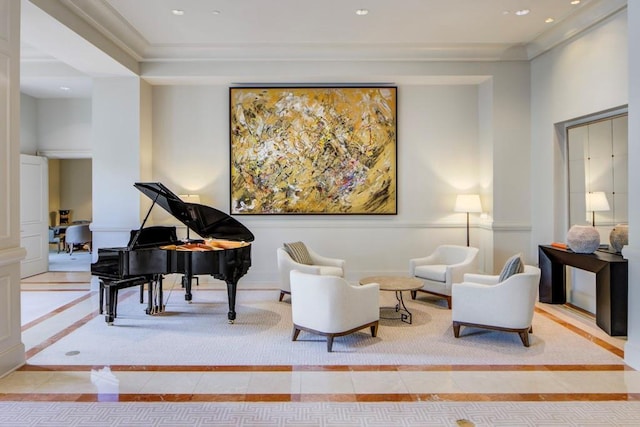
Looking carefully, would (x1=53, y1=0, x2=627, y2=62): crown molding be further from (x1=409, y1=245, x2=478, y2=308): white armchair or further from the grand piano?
(x1=409, y1=245, x2=478, y2=308): white armchair

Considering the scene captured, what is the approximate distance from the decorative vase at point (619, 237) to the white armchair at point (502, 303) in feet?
4.15

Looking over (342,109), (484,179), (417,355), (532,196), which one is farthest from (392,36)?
(417,355)

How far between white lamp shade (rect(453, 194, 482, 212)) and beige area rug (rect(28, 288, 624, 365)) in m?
1.87

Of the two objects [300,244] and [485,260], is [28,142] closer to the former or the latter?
[300,244]

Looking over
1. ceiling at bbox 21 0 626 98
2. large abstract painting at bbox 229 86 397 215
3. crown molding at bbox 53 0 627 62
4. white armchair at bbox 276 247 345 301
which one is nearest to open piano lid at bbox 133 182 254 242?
white armchair at bbox 276 247 345 301

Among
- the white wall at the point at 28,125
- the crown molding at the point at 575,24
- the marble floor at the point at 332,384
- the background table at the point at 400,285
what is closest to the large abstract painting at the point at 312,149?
the background table at the point at 400,285

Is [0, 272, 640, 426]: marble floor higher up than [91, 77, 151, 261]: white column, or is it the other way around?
[91, 77, 151, 261]: white column

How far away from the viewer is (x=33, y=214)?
7.88m

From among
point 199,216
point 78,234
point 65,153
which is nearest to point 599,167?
point 199,216

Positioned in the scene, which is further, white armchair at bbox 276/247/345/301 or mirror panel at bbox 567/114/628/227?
white armchair at bbox 276/247/345/301

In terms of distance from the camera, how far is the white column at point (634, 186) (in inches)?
137

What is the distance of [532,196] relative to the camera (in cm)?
644

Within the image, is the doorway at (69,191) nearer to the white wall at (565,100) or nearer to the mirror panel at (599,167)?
the white wall at (565,100)

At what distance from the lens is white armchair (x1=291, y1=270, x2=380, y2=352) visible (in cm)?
395
